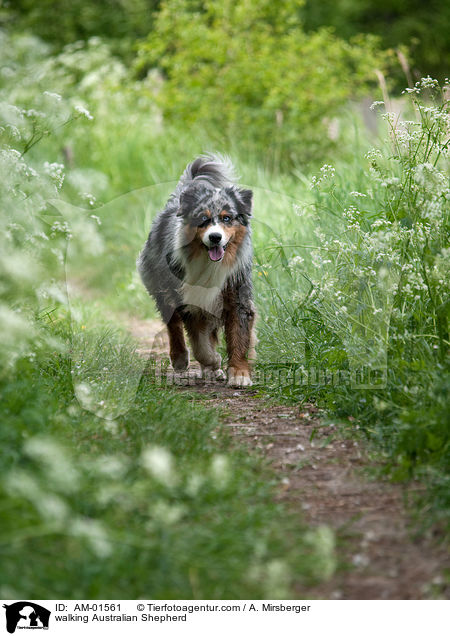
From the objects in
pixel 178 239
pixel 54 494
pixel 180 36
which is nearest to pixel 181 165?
pixel 180 36

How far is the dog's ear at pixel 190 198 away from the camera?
4.93m

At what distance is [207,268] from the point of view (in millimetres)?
5090

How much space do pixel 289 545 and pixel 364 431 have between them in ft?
3.95

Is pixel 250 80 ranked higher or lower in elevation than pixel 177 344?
higher

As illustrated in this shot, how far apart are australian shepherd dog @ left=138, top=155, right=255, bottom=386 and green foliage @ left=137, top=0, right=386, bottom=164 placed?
4810mm

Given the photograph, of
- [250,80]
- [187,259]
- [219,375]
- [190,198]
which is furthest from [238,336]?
[250,80]

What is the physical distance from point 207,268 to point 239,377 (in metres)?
0.78

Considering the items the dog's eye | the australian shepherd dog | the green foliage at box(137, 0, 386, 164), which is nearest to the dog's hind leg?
the australian shepherd dog

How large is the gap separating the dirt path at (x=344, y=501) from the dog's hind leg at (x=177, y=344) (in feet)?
3.76

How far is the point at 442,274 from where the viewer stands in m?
3.60

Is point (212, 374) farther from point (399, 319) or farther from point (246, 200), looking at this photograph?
point (399, 319)

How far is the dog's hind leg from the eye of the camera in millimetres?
5559

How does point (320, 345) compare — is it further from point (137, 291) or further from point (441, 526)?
point (137, 291)

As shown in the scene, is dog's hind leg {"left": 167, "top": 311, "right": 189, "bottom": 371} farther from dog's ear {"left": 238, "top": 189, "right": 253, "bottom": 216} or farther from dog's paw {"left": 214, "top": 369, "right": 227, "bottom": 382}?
dog's ear {"left": 238, "top": 189, "right": 253, "bottom": 216}
